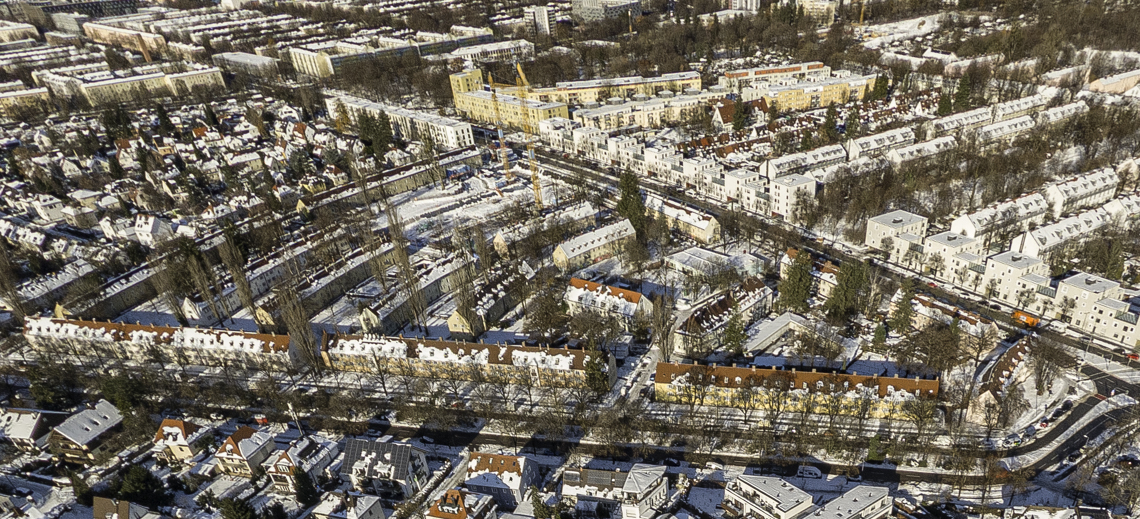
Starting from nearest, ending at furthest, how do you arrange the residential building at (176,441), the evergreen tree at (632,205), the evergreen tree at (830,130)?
the residential building at (176,441) < the evergreen tree at (632,205) < the evergreen tree at (830,130)

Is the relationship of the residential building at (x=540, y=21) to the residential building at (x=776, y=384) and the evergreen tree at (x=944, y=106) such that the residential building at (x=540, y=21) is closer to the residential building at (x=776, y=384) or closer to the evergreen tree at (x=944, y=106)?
the evergreen tree at (x=944, y=106)

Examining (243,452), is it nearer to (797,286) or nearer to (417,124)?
(797,286)

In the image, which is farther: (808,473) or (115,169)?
(115,169)

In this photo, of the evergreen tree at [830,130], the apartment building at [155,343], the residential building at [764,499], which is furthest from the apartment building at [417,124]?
the residential building at [764,499]

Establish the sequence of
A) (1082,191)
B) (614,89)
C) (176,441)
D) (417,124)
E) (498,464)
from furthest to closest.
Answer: (614,89), (417,124), (1082,191), (176,441), (498,464)

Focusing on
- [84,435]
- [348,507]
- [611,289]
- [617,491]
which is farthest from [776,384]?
[84,435]

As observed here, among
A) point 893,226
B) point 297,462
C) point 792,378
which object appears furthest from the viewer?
point 893,226
